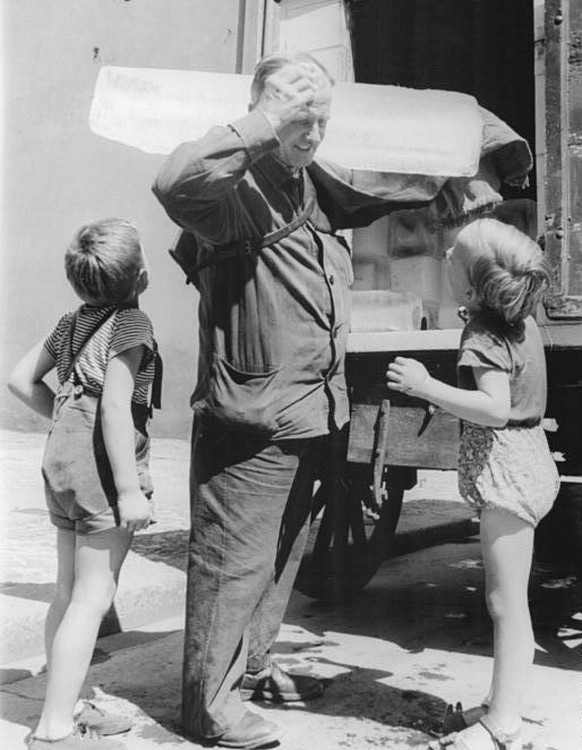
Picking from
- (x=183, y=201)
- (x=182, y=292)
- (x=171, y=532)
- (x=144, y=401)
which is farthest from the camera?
(x=182, y=292)

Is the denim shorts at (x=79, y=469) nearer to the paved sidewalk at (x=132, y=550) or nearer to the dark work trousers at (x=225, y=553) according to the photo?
the dark work trousers at (x=225, y=553)

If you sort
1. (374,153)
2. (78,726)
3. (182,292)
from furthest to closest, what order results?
(182,292) → (374,153) → (78,726)

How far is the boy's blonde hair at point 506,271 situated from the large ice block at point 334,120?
1.71ft

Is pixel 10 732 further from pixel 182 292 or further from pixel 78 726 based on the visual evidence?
pixel 182 292

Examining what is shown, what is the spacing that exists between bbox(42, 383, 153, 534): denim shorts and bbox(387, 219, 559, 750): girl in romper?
799mm

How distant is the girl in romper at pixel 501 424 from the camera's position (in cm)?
216

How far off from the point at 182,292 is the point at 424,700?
7930mm

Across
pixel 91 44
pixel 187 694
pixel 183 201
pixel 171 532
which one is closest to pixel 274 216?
pixel 183 201

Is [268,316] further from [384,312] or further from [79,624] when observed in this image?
[384,312]

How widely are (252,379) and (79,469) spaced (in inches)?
20.4

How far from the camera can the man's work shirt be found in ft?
7.75

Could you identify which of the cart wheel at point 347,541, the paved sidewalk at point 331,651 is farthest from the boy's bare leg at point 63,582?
the cart wheel at point 347,541

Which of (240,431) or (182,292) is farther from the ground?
(182,292)

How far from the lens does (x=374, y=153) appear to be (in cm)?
268
